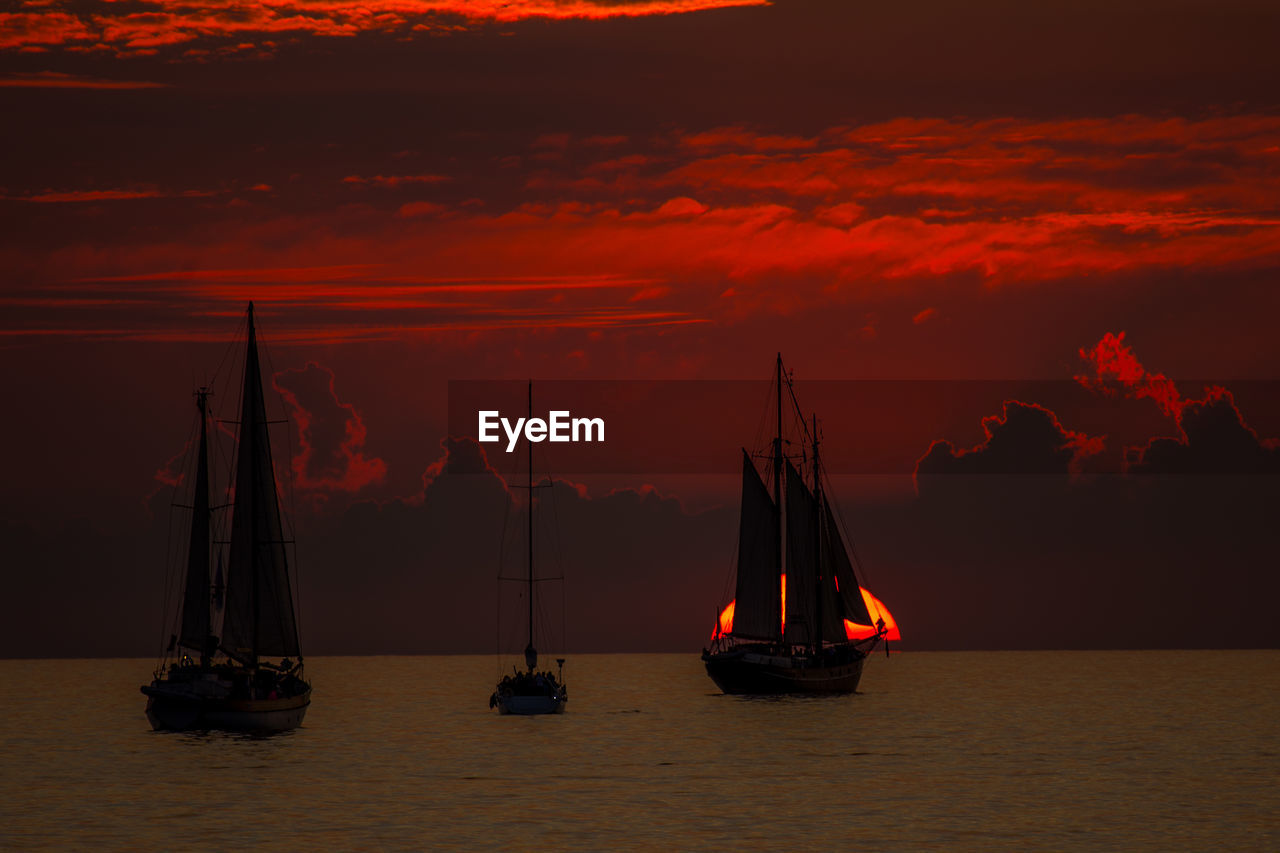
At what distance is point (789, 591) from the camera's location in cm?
14538

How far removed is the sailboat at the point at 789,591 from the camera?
142m

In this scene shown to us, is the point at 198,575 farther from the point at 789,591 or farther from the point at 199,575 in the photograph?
the point at 789,591

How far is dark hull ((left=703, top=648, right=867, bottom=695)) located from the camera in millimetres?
145000

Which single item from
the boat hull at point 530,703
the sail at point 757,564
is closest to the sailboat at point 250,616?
the boat hull at point 530,703

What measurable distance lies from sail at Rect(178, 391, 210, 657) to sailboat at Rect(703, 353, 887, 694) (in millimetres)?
48848

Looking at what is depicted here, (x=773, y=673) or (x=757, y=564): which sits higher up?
(x=757, y=564)

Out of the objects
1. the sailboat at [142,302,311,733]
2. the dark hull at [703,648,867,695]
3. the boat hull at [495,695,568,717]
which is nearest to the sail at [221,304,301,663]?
the sailboat at [142,302,311,733]

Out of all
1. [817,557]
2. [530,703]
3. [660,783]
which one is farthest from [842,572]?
[660,783]

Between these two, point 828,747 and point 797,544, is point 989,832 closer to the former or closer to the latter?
point 828,747

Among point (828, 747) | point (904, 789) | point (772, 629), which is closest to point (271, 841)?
point (904, 789)

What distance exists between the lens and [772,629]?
14388 centimetres

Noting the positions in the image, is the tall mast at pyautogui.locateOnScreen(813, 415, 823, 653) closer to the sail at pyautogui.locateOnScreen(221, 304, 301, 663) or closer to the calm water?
the calm water

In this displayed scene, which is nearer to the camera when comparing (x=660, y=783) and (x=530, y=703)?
(x=660, y=783)

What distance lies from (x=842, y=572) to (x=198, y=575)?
197 feet
